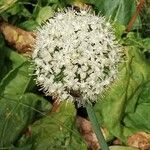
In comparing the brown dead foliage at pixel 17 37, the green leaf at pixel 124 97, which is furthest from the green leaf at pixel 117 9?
the brown dead foliage at pixel 17 37

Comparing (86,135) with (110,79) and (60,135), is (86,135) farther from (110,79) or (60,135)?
(110,79)

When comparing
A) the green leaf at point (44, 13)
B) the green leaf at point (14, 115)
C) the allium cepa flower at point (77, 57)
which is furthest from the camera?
the green leaf at point (44, 13)

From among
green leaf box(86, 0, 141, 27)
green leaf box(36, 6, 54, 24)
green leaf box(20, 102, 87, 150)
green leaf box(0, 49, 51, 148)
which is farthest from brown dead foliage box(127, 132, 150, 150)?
green leaf box(36, 6, 54, 24)

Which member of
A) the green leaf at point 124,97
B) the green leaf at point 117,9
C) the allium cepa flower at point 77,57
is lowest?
the green leaf at point 124,97

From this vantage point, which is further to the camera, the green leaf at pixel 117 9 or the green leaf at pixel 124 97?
the green leaf at pixel 117 9

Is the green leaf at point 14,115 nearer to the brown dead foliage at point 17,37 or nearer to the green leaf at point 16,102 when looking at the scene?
the green leaf at point 16,102
